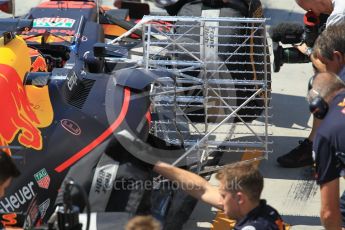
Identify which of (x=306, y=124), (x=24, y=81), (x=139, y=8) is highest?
(x=24, y=81)

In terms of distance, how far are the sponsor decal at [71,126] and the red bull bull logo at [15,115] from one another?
0.16m

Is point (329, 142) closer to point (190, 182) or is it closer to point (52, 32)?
point (190, 182)

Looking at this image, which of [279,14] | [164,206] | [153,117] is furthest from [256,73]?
[279,14]

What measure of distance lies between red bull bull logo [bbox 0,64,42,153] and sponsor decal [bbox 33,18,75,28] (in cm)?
217

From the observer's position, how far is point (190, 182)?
4.48m

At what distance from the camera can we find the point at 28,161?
181 inches

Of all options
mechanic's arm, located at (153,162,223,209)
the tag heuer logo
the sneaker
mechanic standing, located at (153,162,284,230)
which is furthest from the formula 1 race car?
the sneaker

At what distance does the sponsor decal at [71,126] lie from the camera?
4.84 metres

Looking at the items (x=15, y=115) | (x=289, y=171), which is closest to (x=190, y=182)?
(x=15, y=115)

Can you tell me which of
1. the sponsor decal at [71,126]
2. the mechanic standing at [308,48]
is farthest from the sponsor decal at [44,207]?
the mechanic standing at [308,48]

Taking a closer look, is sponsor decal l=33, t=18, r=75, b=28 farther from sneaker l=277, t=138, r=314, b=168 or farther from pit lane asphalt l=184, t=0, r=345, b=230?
sneaker l=277, t=138, r=314, b=168

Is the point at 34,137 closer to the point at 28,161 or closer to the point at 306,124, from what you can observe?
the point at 28,161

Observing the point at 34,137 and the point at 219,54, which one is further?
the point at 219,54

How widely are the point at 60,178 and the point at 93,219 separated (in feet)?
1.52
